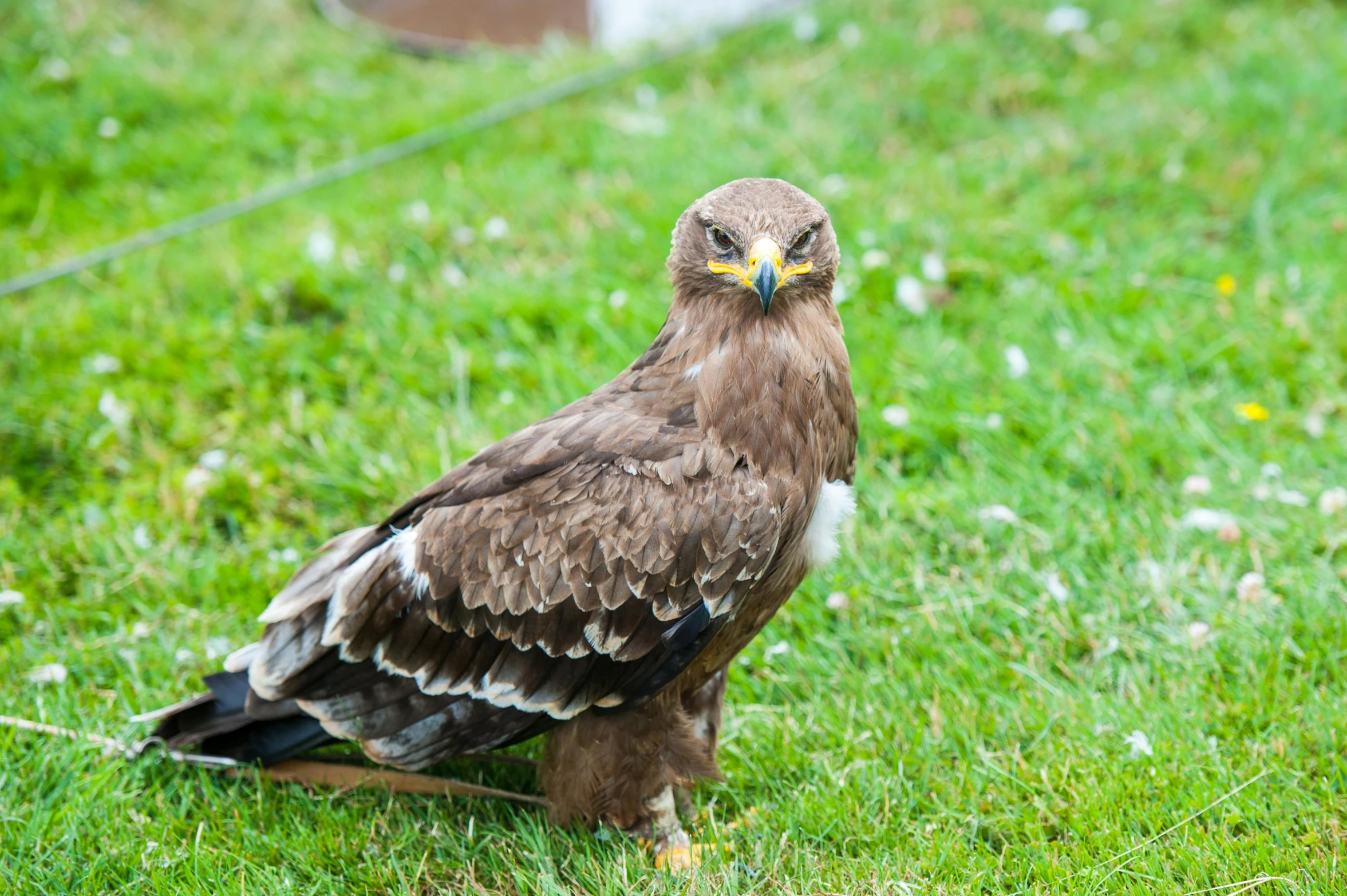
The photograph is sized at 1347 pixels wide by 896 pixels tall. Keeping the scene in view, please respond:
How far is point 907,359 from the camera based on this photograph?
15.7ft

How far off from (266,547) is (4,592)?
2.66ft

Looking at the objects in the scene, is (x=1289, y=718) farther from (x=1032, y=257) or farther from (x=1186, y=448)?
(x=1032, y=257)

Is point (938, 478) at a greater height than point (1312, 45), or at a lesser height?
lesser

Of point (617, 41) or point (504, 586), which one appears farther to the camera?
point (617, 41)

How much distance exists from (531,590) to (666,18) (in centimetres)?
569

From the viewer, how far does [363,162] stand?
634 cm

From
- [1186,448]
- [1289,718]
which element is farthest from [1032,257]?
[1289,718]

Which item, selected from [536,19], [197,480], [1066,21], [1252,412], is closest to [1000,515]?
[1252,412]

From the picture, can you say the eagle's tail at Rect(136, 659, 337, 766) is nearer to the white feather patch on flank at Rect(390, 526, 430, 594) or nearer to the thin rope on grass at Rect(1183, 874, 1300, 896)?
the white feather patch on flank at Rect(390, 526, 430, 594)

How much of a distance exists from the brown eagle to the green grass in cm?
29

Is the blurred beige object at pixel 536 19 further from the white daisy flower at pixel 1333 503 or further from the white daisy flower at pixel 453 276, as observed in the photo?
the white daisy flower at pixel 1333 503

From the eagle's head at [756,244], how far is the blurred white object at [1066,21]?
4618mm

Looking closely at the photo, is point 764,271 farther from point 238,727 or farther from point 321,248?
point 321,248

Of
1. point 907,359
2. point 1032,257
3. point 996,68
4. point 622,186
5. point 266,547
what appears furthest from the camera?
point 996,68
